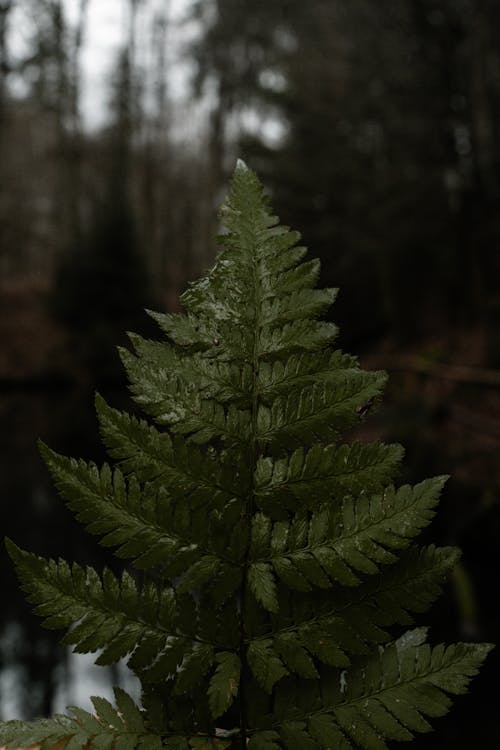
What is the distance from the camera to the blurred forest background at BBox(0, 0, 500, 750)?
11398mm

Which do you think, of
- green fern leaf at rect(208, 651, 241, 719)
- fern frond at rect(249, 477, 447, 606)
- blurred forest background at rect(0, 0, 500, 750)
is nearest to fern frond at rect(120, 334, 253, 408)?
fern frond at rect(249, 477, 447, 606)

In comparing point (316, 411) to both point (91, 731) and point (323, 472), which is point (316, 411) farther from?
point (91, 731)

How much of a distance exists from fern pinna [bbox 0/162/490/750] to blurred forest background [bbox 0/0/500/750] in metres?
7.88

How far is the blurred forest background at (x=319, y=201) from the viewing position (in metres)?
11.4

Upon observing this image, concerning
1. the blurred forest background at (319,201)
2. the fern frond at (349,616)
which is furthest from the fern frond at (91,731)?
the blurred forest background at (319,201)

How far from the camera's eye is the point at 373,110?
17.9 m

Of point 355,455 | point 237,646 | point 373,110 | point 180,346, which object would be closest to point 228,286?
point 180,346

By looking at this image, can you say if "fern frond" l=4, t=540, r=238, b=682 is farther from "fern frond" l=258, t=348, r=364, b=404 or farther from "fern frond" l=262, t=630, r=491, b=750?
"fern frond" l=258, t=348, r=364, b=404

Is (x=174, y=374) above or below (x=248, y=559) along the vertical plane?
above

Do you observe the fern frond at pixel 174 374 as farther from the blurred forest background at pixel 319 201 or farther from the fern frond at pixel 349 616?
the blurred forest background at pixel 319 201

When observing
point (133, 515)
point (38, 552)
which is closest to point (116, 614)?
point (133, 515)

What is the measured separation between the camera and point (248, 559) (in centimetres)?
56

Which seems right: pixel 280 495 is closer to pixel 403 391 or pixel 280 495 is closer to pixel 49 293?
pixel 403 391

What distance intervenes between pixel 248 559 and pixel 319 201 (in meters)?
18.6
